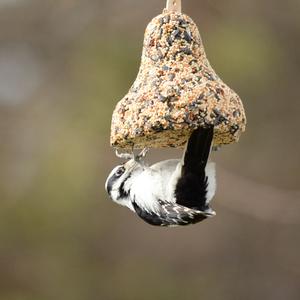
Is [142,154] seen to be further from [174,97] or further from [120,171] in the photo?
[174,97]

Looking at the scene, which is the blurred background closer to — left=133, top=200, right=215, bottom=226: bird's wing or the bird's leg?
the bird's leg

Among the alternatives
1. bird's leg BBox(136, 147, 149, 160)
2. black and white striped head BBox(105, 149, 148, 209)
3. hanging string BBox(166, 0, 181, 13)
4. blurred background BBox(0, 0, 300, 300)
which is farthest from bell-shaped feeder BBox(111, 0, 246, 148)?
blurred background BBox(0, 0, 300, 300)

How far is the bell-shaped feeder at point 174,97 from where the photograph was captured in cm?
448

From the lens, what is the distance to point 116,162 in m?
10.2

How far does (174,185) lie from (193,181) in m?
0.10

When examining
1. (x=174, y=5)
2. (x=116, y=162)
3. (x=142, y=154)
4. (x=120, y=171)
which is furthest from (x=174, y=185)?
(x=116, y=162)

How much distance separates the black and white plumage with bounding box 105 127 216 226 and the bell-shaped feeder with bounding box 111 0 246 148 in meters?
0.09

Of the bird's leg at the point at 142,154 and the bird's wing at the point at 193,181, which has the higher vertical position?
the bird's leg at the point at 142,154

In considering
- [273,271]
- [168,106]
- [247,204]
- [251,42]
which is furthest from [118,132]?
[273,271]

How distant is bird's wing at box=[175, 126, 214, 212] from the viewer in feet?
15.1

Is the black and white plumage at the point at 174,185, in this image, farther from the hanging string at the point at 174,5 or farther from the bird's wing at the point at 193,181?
the hanging string at the point at 174,5

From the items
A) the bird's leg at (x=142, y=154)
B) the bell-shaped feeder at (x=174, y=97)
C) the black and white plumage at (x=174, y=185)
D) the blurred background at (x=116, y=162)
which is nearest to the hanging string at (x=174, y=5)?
the bell-shaped feeder at (x=174, y=97)

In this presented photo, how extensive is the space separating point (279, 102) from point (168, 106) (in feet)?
19.2

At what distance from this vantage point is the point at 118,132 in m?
4.63
